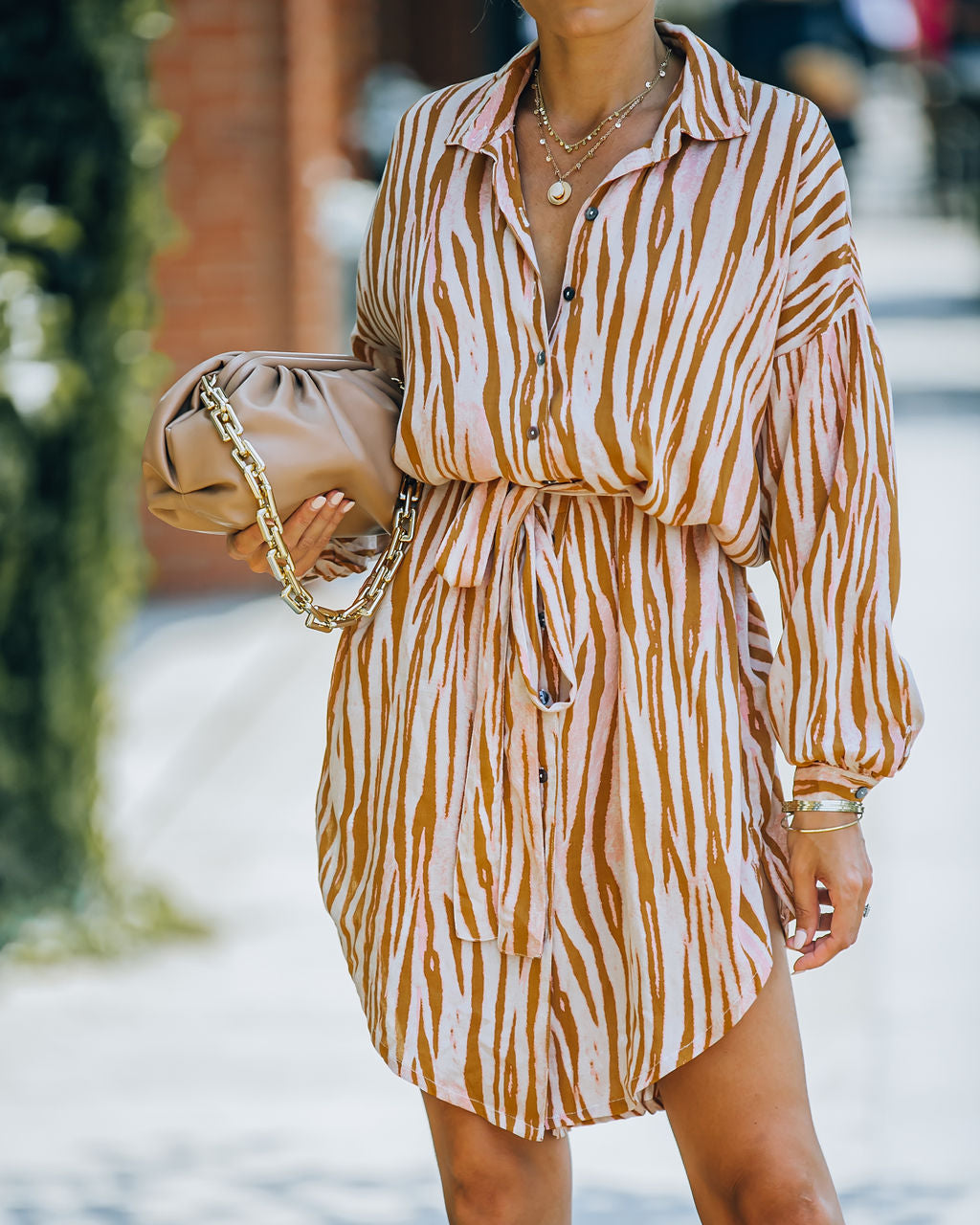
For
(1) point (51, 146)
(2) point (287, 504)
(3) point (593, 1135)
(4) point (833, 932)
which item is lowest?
(3) point (593, 1135)

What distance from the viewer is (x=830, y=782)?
79.4 inches

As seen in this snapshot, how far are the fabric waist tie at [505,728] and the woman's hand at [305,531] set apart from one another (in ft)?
0.54

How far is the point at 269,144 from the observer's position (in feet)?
→ 27.7

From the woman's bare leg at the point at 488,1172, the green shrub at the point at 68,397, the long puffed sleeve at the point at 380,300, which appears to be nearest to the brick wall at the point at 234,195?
the green shrub at the point at 68,397

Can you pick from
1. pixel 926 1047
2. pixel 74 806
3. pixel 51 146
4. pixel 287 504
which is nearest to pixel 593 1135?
pixel 926 1047

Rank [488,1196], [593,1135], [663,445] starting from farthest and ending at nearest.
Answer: [593,1135] < [488,1196] < [663,445]

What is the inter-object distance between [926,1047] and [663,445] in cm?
271

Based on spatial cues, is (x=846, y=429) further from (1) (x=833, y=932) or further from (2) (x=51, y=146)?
(2) (x=51, y=146)

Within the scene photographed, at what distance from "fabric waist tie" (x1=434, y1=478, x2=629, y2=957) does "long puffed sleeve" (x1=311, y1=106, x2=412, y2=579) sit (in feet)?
0.70

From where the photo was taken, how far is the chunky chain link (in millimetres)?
2109

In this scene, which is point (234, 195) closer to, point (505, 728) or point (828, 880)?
point (505, 728)

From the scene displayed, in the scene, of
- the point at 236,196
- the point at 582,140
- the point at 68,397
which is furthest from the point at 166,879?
the point at 236,196

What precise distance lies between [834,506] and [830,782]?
31 centimetres

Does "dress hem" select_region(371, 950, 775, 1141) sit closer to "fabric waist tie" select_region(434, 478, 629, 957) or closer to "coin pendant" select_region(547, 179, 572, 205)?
"fabric waist tie" select_region(434, 478, 629, 957)
